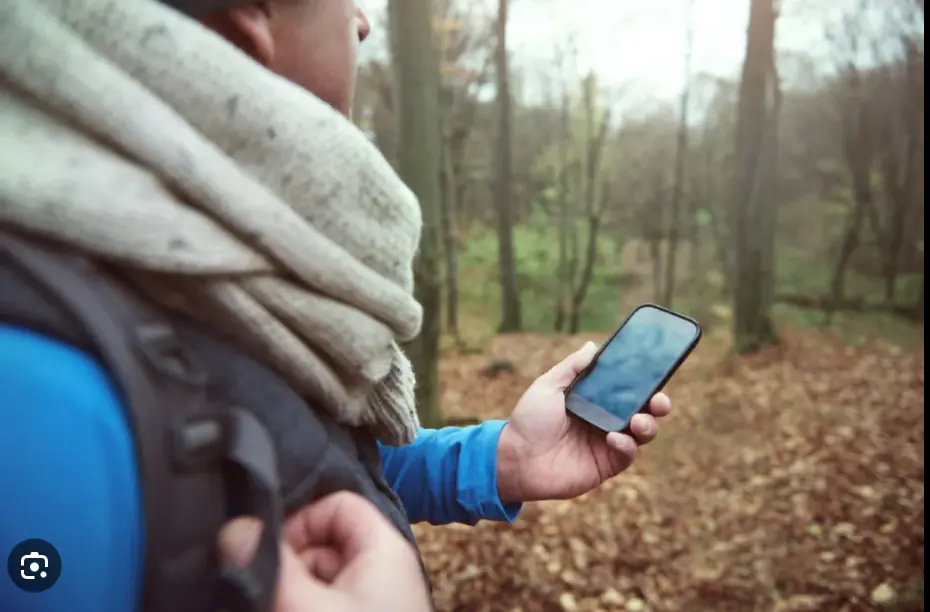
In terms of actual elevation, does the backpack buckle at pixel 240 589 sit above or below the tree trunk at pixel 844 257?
below

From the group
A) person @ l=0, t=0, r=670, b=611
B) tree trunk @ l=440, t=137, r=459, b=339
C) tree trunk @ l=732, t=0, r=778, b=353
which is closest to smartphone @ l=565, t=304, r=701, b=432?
person @ l=0, t=0, r=670, b=611

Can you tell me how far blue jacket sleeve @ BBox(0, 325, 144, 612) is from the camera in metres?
0.26

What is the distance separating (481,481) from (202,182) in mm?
405

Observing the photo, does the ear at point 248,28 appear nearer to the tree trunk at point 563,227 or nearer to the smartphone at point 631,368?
the smartphone at point 631,368

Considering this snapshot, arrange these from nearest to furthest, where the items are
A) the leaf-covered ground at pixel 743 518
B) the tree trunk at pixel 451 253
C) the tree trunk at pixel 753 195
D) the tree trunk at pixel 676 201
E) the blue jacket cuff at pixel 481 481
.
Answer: the blue jacket cuff at pixel 481 481
the leaf-covered ground at pixel 743 518
the tree trunk at pixel 753 195
the tree trunk at pixel 676 201
the tree trunk at pixel 451 253

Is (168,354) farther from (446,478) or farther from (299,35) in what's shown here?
(446,478)

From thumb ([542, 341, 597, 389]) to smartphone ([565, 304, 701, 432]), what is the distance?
13 mm

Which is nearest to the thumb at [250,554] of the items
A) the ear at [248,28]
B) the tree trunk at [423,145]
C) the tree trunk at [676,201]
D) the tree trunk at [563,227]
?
the ear at [248,28]

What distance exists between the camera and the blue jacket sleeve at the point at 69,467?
0.85 ft

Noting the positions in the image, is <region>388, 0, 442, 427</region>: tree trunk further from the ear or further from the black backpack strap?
the black backpack strap

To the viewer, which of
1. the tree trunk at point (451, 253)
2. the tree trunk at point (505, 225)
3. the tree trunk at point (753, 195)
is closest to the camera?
the tree trunk at point (753, 195)

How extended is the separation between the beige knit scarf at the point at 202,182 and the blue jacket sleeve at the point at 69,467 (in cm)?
5

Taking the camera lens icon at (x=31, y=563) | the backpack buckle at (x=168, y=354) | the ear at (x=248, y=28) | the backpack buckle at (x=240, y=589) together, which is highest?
the ear at (x=248, y=28)

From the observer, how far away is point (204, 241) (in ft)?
0.94
